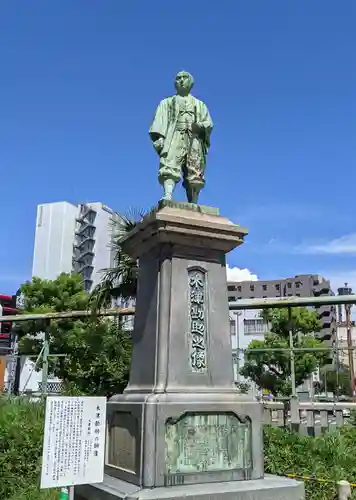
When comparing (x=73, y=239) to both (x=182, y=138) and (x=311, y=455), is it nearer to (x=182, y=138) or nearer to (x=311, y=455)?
(x=311, y=455)

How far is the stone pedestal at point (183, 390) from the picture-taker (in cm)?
516

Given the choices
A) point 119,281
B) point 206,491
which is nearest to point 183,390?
point 206,491

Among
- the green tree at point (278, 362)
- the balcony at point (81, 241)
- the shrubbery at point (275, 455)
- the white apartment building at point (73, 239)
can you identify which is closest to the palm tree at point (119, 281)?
the shrubbery at point (275, 455)

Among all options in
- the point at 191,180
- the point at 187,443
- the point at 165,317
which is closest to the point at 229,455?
the point at 187,443

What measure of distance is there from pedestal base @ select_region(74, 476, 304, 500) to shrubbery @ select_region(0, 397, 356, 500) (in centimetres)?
130

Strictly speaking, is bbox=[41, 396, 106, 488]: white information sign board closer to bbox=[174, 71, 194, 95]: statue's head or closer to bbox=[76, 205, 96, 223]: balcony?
bbox=[174, 71, 194, 95]: statue's head

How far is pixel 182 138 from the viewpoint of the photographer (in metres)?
6.55

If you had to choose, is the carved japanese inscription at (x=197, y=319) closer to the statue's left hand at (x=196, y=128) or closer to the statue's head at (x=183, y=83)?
the statue's left hand at (x=196, y=128)

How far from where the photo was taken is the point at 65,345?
23562mm

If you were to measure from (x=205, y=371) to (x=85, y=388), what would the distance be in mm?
8435

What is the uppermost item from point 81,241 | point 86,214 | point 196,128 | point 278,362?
point 86,214

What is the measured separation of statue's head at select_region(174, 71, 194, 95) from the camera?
268 inches

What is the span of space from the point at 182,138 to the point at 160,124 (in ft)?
1.15

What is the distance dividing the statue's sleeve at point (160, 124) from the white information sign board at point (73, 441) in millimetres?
3441
